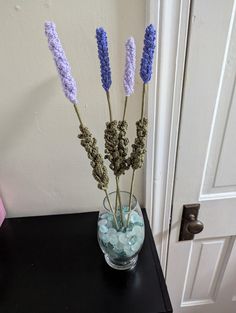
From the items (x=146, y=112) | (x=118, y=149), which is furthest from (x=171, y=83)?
(x=118, y=149)

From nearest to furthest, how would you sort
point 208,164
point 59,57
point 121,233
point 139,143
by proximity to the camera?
point 59,57 → point 139,143 → point 121,233 → point 208,164

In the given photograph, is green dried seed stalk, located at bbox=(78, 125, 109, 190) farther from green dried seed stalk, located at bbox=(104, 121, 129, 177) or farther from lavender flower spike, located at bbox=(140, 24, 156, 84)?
lavender flower spike, located at bbox=(140, 24, 156, 84)

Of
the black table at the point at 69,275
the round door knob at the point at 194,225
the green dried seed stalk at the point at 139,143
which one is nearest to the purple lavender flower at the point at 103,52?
the green dried seed stalk at the point at 139,143

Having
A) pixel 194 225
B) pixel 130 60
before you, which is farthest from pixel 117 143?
pixel 194 225

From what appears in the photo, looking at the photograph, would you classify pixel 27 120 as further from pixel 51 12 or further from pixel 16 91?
pixel 51 12

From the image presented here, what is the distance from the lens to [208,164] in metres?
0.77

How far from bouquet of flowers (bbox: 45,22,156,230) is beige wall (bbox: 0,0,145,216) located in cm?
14

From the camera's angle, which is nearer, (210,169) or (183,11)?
(183,11)

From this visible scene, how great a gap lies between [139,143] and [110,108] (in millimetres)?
89

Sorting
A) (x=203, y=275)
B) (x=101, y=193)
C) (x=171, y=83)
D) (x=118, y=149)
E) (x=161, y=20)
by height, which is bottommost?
(x=203, y=275)

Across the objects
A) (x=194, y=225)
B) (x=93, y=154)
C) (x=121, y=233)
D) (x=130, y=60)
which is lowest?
(x=194, y=225)

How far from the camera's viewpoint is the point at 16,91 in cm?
62

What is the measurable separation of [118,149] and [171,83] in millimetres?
222

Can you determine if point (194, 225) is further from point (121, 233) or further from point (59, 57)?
point (59, 57)
